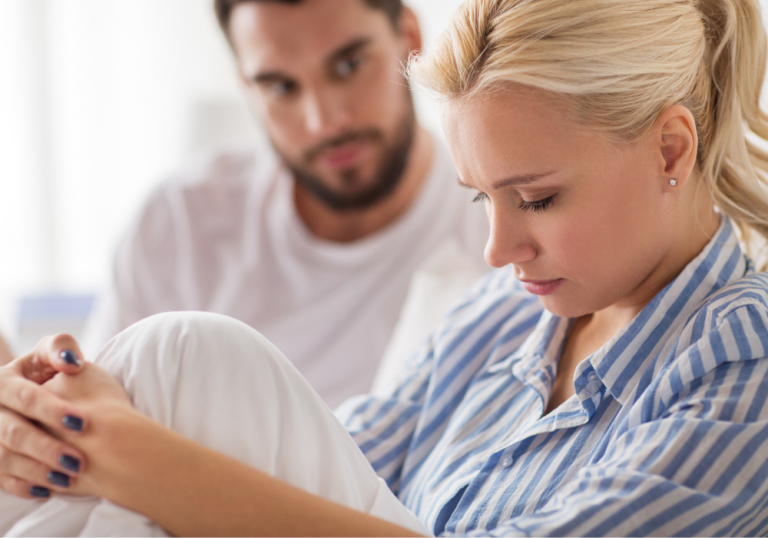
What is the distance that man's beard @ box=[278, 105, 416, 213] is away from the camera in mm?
1845

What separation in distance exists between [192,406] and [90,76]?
2397mm

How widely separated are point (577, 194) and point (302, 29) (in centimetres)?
107

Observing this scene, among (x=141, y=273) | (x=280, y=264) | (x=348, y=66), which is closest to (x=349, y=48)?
(x=348, y=66)

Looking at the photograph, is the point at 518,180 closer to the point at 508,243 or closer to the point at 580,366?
the point at 508,243

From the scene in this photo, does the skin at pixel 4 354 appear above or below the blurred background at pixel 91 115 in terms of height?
below

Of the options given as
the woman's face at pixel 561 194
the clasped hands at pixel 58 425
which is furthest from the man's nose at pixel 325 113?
the clasped hands at pixel 58 425

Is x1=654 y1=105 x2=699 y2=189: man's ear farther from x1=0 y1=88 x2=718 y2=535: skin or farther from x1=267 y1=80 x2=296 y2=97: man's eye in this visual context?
x1=267 y1=80 x2=296 y2=97: man's eye

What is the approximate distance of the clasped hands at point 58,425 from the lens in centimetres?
78

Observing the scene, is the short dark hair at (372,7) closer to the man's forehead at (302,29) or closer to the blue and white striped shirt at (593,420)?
the man's forehead at (302,29)

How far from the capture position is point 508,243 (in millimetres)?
878

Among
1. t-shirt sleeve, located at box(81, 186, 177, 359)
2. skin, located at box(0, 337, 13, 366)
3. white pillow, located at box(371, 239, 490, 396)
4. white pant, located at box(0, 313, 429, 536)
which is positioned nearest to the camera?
white pant, located at box(0, 313, 429, 536)

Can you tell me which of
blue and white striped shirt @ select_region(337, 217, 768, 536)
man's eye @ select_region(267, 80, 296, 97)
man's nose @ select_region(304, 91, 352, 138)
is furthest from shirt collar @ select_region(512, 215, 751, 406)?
man's eye @ select_region(267, 80, 296, 97)

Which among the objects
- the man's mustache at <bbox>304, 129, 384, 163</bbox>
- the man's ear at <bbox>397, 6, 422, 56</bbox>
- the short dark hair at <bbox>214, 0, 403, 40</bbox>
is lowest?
the man's mustache at <bbox>304, 129, 384, 163</bbox>

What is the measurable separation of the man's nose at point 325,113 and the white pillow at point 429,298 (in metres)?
0.40
